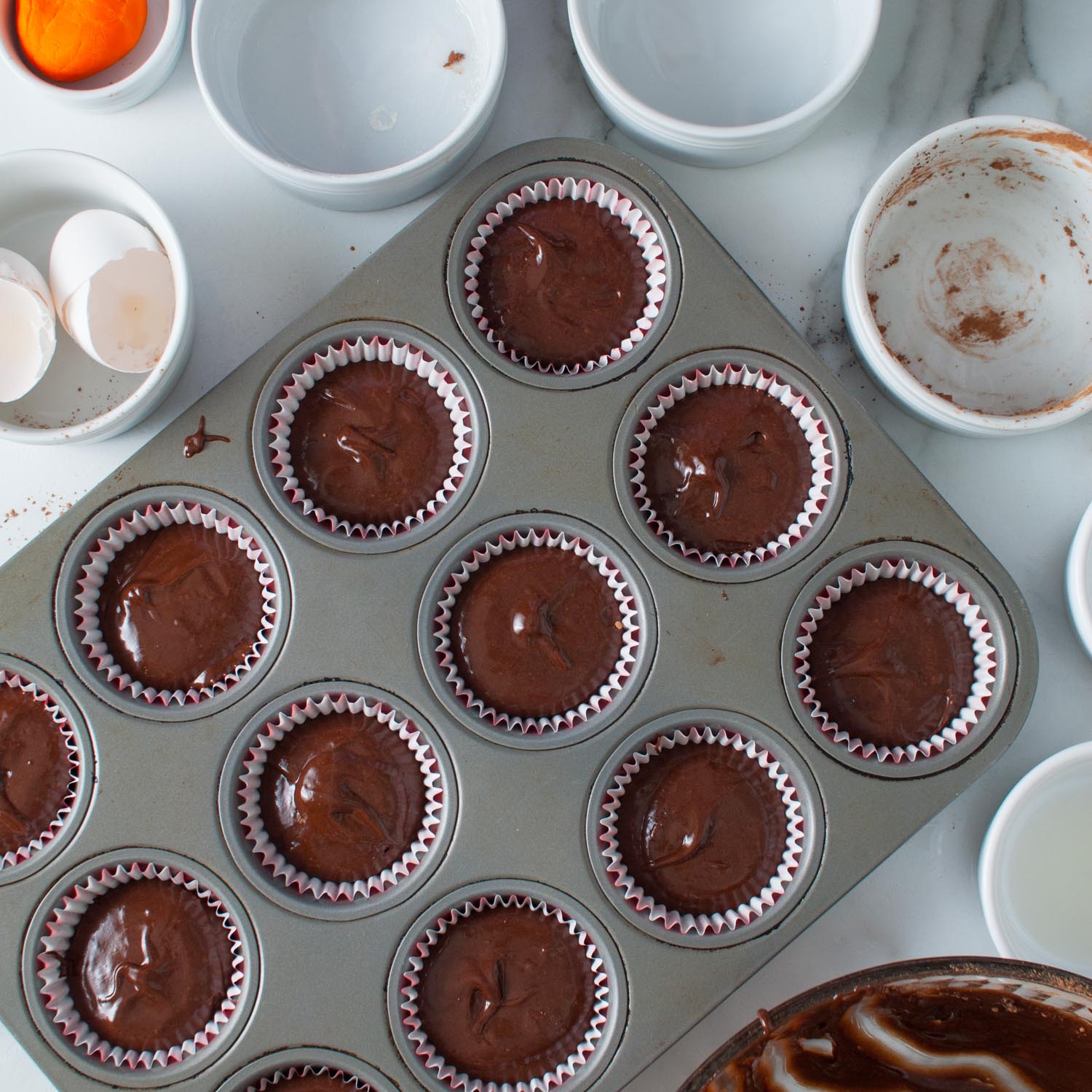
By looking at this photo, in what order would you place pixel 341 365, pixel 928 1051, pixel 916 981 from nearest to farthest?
pixel 916 981 < pixel 928 1051 < pixel 341 365

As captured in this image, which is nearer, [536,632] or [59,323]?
[536,632]

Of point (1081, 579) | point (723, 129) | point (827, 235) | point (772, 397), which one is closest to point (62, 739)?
point (772, 397)

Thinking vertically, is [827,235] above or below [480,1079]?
above

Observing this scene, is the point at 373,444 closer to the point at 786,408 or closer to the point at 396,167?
the point at 396,167

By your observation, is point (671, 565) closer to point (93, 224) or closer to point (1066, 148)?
point (1066, 148)

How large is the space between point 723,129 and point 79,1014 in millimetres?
1569

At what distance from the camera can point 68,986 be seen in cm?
142

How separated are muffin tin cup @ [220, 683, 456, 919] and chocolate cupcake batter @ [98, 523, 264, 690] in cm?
12

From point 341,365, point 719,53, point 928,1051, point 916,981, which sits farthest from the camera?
point 719,53

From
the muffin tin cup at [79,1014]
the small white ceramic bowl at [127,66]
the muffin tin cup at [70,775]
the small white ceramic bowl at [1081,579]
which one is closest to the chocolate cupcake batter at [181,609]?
the muffin tin cup at [70,775]

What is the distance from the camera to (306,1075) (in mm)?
1412

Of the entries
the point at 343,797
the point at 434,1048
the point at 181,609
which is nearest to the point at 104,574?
the point at 181,609

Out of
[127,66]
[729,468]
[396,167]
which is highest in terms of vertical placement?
[127,66]

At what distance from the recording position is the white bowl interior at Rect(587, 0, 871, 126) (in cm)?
155
